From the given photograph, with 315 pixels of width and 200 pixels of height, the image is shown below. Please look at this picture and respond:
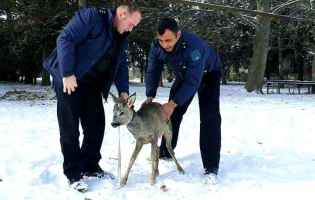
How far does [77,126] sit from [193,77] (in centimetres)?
144

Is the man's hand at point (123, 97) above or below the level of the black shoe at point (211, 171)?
above

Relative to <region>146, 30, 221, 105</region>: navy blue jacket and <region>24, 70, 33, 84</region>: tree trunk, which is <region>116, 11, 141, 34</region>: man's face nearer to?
<region>146, 30, 221, 105</region>: navy blue jacket

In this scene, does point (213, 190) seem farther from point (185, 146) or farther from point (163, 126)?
point (185, 146)

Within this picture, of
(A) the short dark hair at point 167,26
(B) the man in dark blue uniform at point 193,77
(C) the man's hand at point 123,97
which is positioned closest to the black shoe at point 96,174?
(C) the man's hand at point 123,97

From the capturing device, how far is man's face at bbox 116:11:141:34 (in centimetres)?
372

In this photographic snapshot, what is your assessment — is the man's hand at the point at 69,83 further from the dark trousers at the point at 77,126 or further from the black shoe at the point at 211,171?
the black shoe at the point at 211,171

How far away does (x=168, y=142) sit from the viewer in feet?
15.9

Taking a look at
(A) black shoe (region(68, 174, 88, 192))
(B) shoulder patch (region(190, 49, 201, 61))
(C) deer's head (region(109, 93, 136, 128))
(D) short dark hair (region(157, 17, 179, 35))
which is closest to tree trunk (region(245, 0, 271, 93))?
(B) shoulder patch (region(190, 49, 201, 61))

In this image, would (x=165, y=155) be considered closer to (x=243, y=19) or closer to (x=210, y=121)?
(x=210, y=121)

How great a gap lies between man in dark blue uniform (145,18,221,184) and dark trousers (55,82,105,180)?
0.80 metres

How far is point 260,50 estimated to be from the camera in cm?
1836

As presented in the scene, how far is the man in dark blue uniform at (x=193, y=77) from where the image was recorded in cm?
409

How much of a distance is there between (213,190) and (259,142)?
261cm

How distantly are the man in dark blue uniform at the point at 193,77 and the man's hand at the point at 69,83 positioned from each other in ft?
3.47
